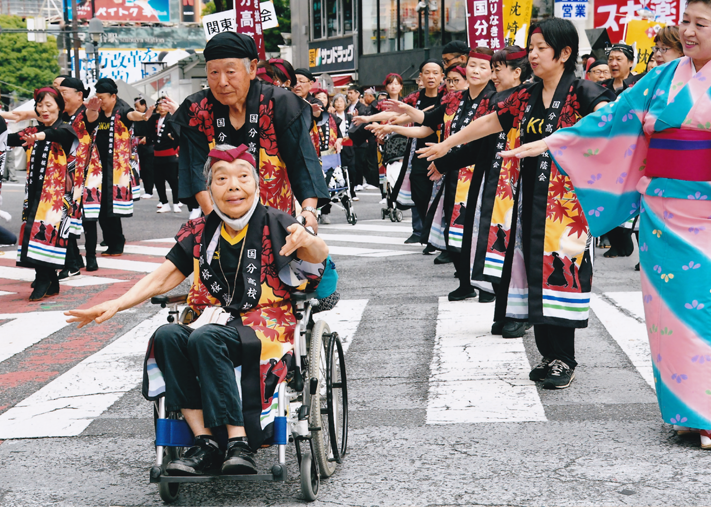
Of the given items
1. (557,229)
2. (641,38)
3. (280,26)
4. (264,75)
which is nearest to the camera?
(557,229)

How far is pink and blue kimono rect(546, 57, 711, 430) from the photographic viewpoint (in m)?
3.89

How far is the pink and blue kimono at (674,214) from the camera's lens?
3891mm

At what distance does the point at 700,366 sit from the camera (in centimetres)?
390

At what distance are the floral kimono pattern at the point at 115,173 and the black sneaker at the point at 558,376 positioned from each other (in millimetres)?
6171

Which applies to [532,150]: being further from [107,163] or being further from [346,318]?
[107,163]

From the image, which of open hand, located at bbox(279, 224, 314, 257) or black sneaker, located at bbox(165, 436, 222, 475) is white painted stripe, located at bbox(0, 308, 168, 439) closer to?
black sneaker, located at bbox(165, 436, 222, 475)

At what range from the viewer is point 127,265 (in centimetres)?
1010

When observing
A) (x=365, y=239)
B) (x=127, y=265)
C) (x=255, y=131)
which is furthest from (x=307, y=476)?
(x=365, y=239)

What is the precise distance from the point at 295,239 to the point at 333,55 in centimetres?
3472

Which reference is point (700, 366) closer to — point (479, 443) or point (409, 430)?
point (479, 443)

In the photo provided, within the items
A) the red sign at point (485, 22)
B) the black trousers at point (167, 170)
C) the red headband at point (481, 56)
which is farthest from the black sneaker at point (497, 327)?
the black trousers at point (167, 170)

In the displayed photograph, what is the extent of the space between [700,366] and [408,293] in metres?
4.08

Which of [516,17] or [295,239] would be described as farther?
[516,17]

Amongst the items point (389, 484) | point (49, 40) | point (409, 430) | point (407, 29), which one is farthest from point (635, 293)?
point (49, 40)
